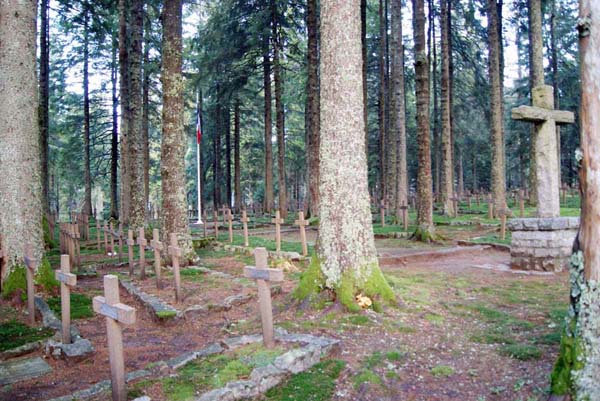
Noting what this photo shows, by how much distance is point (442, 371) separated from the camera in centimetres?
421

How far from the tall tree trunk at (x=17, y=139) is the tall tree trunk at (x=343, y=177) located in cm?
496

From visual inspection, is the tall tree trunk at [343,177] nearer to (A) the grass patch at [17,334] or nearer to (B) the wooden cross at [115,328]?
(B) the wooden cross at [115,328]

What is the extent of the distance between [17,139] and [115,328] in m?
5.44

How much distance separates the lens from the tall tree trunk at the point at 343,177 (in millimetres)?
5898

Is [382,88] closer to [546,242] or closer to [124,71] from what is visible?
[124,71]

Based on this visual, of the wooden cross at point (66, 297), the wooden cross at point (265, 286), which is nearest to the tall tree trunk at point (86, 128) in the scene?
the wooden cross at point (66, 297)

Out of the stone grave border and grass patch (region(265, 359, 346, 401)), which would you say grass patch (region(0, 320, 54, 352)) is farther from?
grass patch (region(265, 359, 346, 401))

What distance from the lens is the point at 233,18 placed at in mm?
22688

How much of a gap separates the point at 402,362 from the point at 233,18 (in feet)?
71.1

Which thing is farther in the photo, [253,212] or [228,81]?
[253,212]

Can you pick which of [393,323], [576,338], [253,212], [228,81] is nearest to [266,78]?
[228,81]

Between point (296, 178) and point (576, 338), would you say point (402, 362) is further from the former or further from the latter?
point (296, 178)

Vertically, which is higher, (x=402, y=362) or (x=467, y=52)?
(x=467, y=52)

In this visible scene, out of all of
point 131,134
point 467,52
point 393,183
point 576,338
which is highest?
point 467,52
